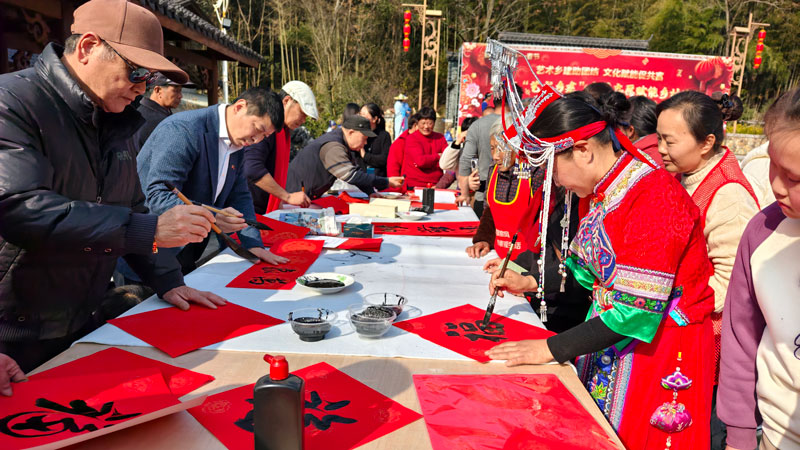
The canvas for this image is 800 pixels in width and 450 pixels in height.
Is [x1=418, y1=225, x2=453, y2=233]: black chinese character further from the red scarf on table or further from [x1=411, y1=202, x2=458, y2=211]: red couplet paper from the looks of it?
the red scarf on table

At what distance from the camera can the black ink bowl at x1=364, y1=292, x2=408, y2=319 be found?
1487 millimetres

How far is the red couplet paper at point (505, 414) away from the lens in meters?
0.93

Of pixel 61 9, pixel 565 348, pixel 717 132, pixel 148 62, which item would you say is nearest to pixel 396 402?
pixel 565 348

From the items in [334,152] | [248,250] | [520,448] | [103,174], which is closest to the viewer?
[520,448]

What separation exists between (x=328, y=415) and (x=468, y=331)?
566mm

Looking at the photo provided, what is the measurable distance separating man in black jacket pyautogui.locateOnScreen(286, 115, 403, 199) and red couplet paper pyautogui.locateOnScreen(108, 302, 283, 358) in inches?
83.5

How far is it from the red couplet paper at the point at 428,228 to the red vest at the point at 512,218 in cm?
40

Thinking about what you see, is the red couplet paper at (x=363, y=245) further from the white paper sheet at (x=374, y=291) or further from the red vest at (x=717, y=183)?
the red vest at (x=717, y=183)

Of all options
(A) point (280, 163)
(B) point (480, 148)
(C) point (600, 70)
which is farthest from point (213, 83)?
(C) point (600, 70)

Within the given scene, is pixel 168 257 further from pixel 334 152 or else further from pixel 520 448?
pixel 334 152

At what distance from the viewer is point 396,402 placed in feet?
3.40

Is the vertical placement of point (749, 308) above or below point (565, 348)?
above

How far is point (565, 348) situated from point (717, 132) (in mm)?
1022

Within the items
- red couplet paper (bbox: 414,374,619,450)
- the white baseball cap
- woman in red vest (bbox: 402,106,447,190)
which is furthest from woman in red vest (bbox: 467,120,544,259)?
woman in red vest (bbox: 402,106,447,190)
